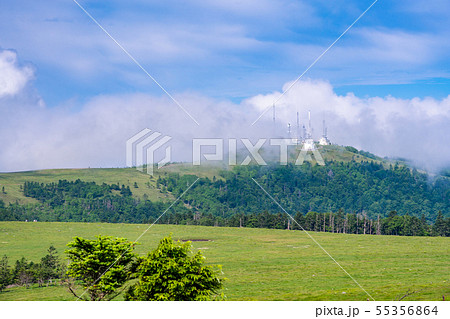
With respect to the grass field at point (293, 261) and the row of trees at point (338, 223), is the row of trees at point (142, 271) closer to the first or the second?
the grass field at point (293, 261)

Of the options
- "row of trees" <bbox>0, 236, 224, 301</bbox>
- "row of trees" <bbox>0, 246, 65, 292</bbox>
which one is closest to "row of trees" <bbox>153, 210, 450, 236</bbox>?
"row of trees" <bbox>0, 246, 65, 292</bbox>

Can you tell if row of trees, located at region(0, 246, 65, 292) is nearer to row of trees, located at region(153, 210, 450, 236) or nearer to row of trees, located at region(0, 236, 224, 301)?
row of trees, located at region(0, 236, 224, 301)

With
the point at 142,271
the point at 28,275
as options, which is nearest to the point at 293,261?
the point at 28,275

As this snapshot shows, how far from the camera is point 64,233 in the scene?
145 meters

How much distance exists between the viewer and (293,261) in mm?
85938

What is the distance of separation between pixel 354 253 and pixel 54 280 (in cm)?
6180

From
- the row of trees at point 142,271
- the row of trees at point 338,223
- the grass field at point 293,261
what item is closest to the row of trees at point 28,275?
the grass field at point 293,261

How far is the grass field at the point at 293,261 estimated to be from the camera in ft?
175

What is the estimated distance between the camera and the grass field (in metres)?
53.5

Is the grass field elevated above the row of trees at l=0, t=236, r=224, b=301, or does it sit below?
below

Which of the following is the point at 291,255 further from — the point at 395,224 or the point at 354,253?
the point at 395,224

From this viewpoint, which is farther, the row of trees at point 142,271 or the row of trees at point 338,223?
the row of trees at point 338,223

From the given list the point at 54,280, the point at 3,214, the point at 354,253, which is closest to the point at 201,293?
the point at 54,280
